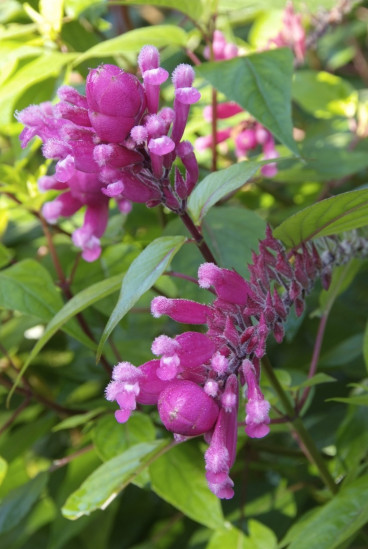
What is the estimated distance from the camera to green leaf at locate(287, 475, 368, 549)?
0.66 m

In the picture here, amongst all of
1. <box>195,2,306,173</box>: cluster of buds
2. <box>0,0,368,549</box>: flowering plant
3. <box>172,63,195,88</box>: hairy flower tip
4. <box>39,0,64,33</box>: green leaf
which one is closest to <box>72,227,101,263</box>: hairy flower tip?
→ <box>0,0,368,549</box>: flowering plant

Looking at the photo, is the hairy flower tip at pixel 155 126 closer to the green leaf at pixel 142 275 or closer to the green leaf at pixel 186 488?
the green leaf at pixel 142 275

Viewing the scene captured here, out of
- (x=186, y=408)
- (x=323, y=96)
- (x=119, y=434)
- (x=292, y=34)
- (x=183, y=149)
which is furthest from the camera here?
(x=323, y=96)

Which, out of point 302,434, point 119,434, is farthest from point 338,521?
point 119,434

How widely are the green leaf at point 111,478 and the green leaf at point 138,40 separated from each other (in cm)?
48

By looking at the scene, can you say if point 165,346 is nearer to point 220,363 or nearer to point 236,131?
point 220,363

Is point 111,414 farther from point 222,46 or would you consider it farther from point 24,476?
point 222,46

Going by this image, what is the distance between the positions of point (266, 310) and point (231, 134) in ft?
2.11

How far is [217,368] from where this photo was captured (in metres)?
0.56

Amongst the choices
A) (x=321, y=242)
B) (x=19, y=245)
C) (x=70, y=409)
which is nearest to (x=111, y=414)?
(x=70, y=409)

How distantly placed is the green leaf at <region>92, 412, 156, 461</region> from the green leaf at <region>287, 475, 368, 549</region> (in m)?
0.25

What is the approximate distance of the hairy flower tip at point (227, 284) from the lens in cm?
60

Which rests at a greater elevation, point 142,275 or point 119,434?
point 142,275

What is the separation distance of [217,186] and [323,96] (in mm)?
870
